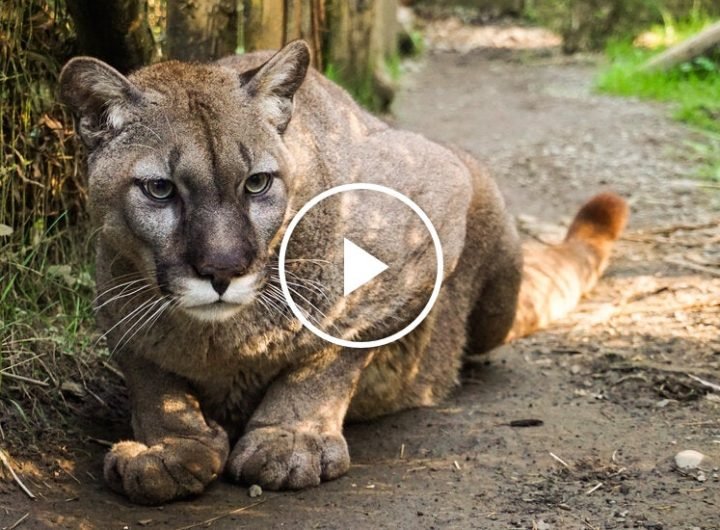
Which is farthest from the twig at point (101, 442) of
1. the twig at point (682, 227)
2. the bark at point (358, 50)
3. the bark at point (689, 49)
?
the bark at point (689, 49)

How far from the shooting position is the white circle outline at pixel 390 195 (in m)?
3.94

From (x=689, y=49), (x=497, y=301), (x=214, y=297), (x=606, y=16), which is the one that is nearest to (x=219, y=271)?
(x=214, y=297)

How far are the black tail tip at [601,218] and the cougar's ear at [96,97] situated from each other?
10.6 ft

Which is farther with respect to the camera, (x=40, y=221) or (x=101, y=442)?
(x=40, y=221)

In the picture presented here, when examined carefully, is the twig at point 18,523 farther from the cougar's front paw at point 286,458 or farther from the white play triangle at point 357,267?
the white play triangle at point 357,267

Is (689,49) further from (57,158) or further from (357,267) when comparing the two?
(357,267)

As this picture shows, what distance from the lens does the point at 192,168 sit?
3.54 m

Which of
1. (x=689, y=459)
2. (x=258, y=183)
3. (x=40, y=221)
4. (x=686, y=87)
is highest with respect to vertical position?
(x=258, y=183)

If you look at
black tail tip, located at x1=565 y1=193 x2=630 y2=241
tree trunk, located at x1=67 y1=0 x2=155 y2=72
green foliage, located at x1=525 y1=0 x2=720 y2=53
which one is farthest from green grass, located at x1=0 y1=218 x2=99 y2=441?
green foliage, located at x1=525 y1=0 x2=720 y2=53

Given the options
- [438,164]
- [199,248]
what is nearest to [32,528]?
[199,248]

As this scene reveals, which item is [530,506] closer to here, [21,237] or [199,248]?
[199,248]

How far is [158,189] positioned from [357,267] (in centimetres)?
92

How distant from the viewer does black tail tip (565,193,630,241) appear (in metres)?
6.25

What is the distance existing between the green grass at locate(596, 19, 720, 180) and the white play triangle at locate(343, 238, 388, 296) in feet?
14.7
